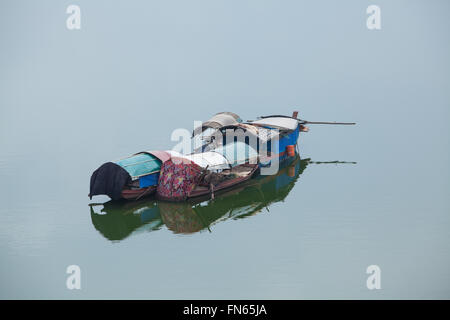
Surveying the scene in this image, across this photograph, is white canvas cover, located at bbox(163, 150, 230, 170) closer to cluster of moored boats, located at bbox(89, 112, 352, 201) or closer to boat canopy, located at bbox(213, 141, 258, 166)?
cluster of moored boats, located at bbox(89, 112, 352, 201)

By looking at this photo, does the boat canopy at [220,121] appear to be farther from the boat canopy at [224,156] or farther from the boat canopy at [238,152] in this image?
the boat canopy at [224,156]

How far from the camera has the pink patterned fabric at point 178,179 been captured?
16781mm

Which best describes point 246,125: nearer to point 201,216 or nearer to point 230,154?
point 230,154

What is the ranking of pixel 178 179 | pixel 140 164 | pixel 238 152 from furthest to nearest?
pixel 238 152
pixel 140 164
pixel 178 179

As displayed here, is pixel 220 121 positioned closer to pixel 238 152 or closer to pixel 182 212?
pixel 238 152

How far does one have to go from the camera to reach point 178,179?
16.8 metres

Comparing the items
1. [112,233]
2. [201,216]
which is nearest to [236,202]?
[201,216]

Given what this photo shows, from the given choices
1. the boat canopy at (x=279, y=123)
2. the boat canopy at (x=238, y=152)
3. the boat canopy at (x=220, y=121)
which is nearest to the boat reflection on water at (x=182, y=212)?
the boat canopy at (x=238, y=152)

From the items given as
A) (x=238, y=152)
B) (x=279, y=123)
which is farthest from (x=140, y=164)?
(x=279, y=123)

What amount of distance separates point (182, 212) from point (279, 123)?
935 centimetres

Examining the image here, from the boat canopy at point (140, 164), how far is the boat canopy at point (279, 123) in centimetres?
769

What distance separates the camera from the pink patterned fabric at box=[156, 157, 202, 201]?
55.1 ft

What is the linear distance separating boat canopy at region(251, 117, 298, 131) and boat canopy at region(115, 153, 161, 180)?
769 centimetres

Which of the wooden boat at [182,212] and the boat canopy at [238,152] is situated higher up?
the boat canopy at [238,152]
